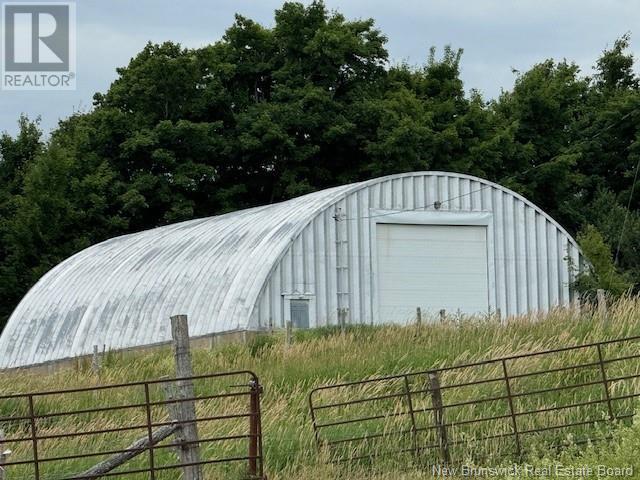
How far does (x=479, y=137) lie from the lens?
47219 millimetres

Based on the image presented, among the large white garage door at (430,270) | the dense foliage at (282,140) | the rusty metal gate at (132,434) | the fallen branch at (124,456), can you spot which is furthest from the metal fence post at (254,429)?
the dense foliage at (282,140)

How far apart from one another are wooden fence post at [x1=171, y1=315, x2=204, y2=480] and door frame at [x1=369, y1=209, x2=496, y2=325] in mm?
17237

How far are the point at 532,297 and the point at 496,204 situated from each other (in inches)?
96.1

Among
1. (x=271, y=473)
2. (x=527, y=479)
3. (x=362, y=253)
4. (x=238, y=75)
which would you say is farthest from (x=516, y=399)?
(x=238, y=75)

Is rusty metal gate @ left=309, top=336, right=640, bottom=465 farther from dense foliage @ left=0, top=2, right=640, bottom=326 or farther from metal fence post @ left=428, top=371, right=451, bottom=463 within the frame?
dense foliage @ left=0, top=2, right=640, bottom=326

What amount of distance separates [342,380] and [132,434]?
390 cm

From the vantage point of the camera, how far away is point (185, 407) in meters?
Answer: 12.2

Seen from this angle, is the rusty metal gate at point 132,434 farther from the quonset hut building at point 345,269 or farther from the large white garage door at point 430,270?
the large white garage door at point 430,270

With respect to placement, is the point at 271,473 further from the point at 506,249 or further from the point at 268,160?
the point at 268,160

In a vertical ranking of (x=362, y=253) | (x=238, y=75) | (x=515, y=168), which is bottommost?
(x=362, y=253)

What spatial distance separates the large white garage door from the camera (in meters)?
30.2

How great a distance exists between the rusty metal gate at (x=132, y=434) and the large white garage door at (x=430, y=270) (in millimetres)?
10741

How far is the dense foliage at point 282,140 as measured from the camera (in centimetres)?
4406

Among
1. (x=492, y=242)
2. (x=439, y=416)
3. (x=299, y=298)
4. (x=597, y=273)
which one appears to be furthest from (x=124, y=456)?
(x=597, y=273)
